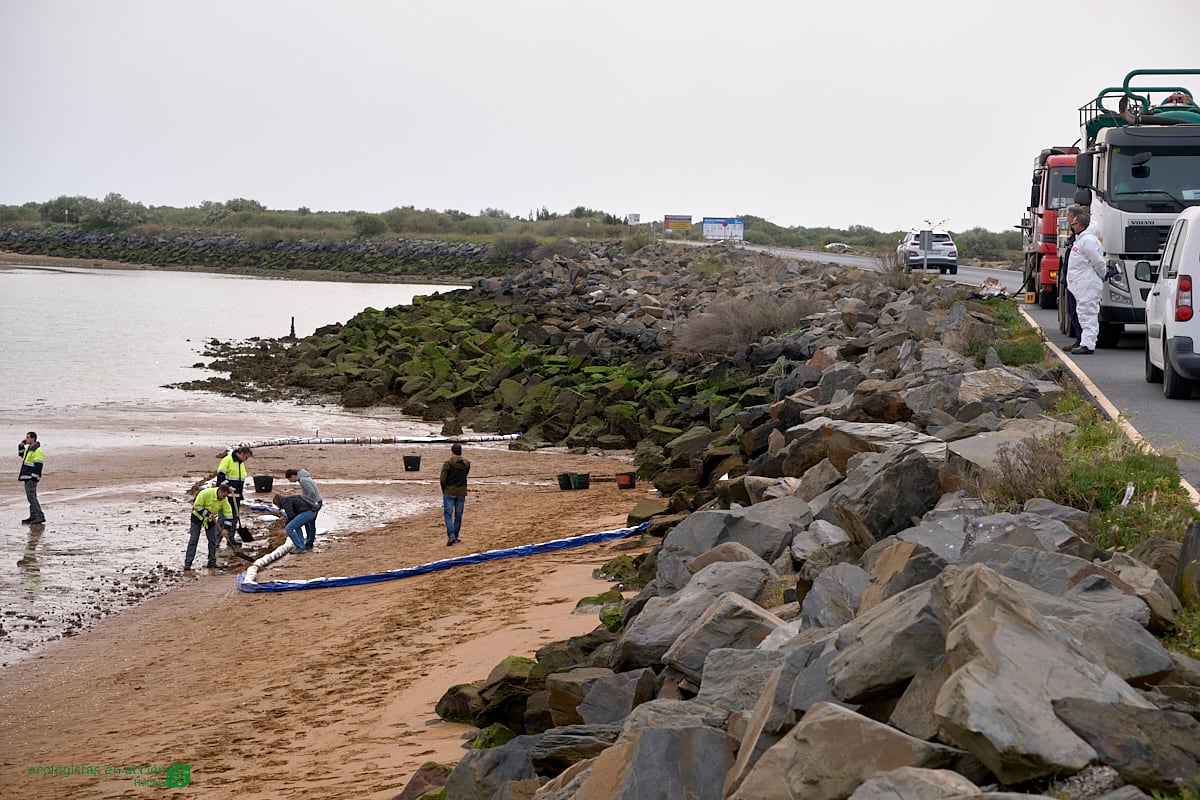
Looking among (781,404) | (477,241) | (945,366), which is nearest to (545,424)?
(781,404)

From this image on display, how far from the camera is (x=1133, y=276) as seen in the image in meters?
17.7

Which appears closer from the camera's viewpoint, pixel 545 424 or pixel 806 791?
pixel 806 791

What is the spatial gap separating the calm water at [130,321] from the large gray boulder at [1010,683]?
3263 centimetres

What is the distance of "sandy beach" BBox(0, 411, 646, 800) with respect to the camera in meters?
9.22

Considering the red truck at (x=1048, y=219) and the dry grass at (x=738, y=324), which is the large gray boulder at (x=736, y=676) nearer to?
the red truck at (x=1048, y=219)

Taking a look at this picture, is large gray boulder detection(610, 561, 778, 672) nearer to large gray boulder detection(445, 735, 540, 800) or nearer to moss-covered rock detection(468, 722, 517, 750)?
moss-covered rock detection(468, 722, 517, 750)

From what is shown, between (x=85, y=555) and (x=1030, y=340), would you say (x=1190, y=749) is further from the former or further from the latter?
(x=85, y=555)

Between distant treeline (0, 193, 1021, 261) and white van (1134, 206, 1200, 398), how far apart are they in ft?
199

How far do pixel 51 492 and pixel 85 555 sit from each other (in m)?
5.26

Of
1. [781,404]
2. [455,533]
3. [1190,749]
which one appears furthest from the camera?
[455,533]

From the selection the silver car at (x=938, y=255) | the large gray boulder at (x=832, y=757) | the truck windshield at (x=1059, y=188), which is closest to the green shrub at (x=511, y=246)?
the silver car at (x=938, y=255)

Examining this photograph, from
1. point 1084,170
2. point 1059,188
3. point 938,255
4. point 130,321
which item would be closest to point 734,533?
point 1084,170

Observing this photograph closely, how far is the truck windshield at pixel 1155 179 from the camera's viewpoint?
17531 mm

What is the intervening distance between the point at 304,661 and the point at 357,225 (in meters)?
125
